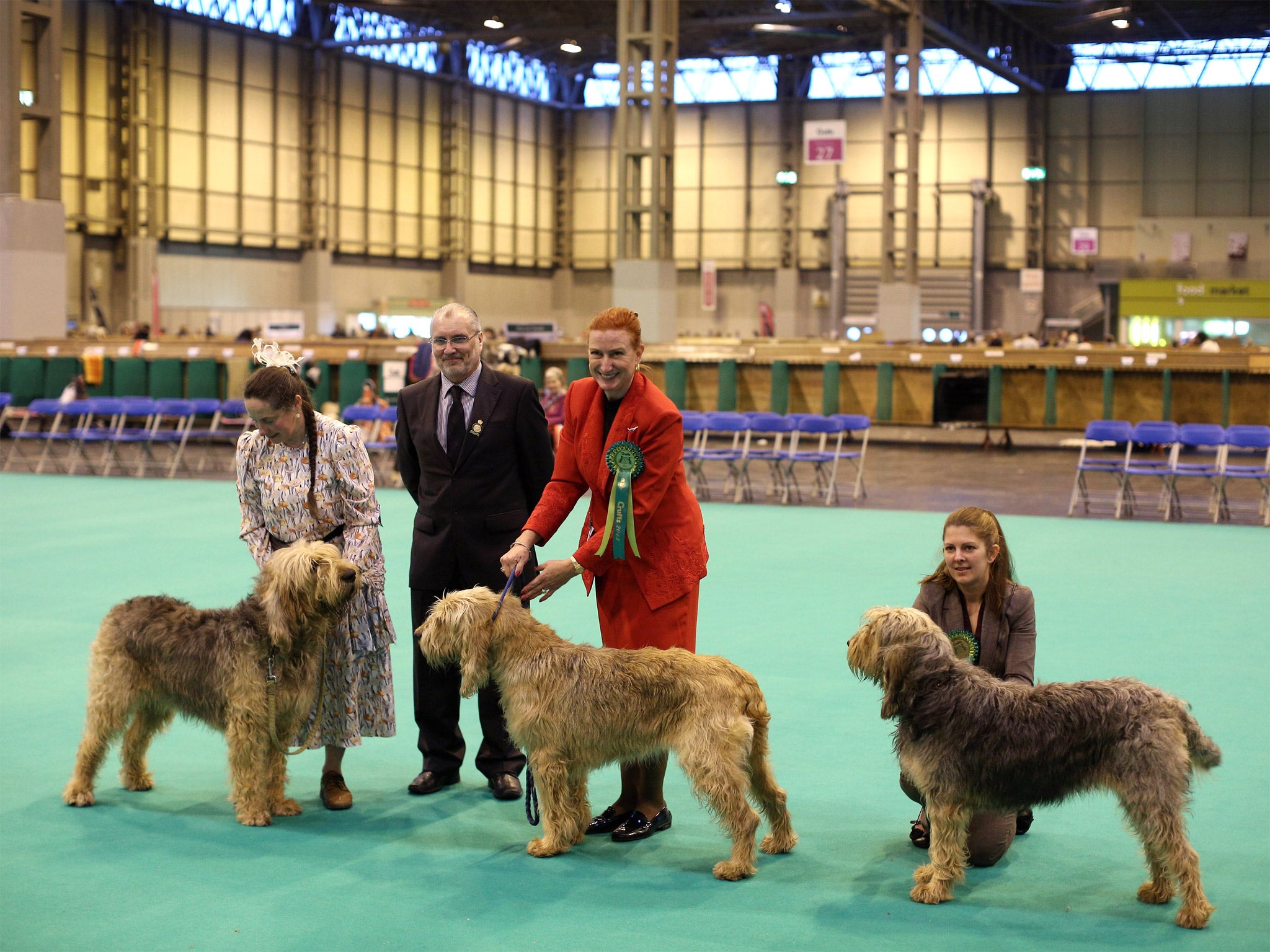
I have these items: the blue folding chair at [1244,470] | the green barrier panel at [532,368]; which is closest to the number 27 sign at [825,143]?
the green barrier panel at [532,368]

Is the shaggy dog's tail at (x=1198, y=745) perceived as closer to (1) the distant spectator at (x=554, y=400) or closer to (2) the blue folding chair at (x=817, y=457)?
(1) the distant spectator at (x=554, y=400)

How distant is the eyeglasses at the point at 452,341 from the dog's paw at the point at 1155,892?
2.69m

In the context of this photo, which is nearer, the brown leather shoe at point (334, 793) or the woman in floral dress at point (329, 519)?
the woman in floral dress at point (329, 519)

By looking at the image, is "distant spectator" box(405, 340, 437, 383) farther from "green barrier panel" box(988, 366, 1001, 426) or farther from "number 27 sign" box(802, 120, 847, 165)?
"number 27 sign" box(802, 120, 847, 165)

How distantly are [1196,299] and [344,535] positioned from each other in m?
32.6

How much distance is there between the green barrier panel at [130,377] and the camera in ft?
68.8

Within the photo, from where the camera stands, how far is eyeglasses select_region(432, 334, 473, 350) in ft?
14.8

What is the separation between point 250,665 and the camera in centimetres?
424

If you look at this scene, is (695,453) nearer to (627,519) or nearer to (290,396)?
(290,396)

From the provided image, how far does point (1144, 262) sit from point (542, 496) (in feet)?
110

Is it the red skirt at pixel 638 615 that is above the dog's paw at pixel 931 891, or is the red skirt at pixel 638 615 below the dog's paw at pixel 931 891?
above

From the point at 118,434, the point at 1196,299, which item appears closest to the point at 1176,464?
the point at 118,434

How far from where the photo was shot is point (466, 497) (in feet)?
15.3

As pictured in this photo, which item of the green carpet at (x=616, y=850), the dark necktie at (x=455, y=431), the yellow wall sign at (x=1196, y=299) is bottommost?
the green carpet at (x=616, y=850)
